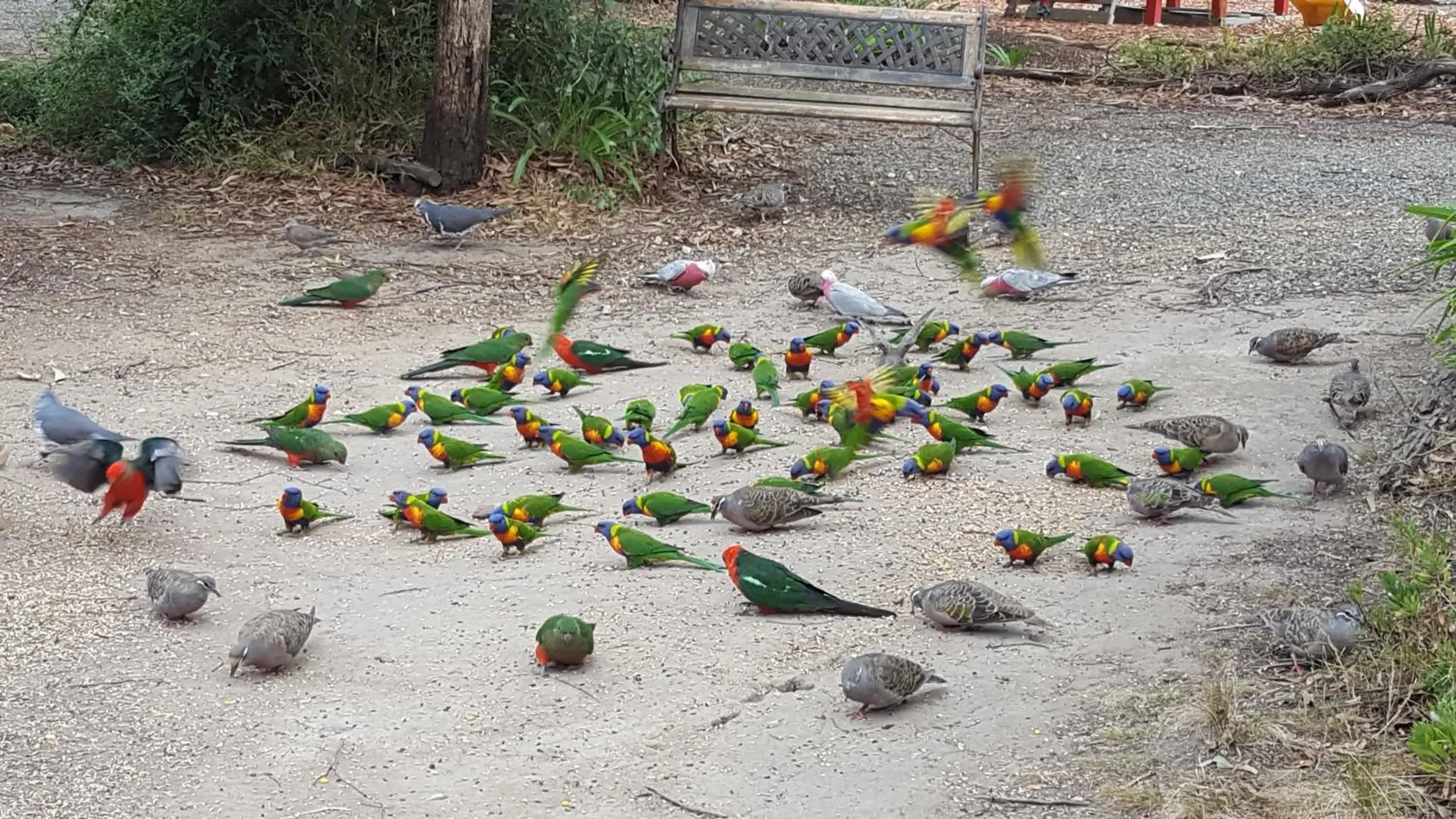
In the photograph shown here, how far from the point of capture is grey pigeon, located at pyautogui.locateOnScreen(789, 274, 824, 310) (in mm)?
8555

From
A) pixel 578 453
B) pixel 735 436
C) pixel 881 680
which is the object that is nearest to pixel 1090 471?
pixel 735 436

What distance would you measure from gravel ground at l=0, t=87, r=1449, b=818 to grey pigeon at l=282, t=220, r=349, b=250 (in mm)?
116

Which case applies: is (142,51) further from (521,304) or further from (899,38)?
(899,38)

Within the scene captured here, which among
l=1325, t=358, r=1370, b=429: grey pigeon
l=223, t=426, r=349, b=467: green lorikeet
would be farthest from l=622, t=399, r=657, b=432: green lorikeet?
l=1325, t=358, r=1370, b=429: grey pigeon

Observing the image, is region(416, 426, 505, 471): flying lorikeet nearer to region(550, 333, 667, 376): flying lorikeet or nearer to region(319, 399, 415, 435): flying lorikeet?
region(319, 399, 415, 435): flying lorikeet

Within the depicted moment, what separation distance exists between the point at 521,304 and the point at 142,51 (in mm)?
4032

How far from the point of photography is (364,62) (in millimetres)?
10812

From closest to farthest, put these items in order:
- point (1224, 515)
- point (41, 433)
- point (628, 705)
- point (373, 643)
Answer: point (628, 705) < point (373, 643) < point (1224, 515) < point (41, 433)

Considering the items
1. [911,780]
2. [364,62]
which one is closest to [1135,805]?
[911,780]

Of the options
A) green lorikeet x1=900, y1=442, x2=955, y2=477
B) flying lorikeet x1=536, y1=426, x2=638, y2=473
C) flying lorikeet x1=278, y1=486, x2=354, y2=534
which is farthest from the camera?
flying lorikeet x1=536, y1=426, x2=638, y2=473

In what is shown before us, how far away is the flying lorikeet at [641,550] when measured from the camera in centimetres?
528

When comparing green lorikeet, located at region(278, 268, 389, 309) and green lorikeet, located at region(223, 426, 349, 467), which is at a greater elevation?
green lorikeet, located at region(278, 268, 389, 309)

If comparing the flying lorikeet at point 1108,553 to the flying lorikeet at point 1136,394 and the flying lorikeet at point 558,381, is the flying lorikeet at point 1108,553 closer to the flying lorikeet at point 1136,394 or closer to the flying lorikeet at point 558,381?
the flying lorikeet at point 1136,394

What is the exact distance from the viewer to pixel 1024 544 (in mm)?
5156
